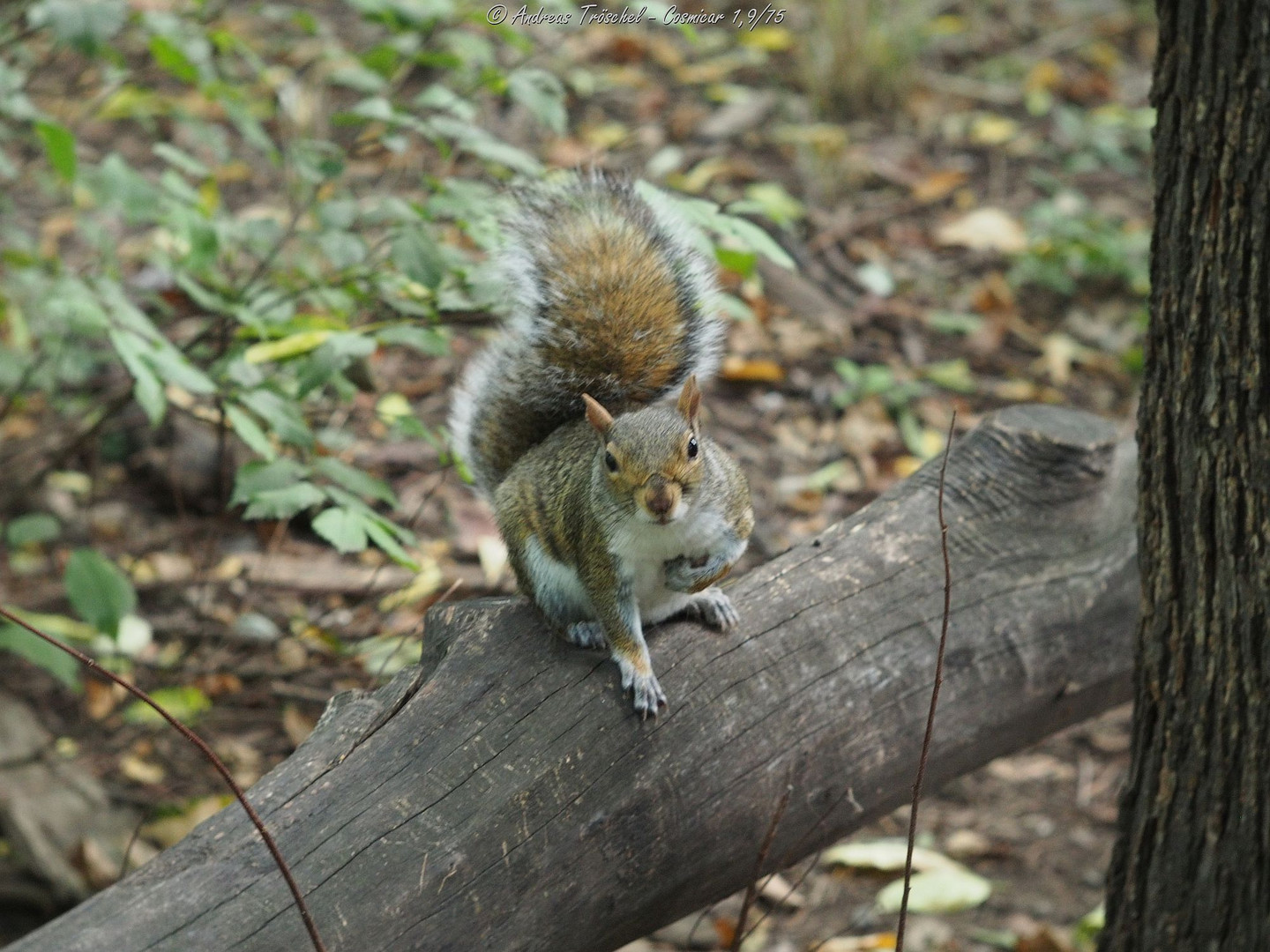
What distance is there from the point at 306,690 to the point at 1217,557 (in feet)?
5.81

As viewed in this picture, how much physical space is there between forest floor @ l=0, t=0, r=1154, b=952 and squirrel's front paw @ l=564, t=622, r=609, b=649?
387 mm

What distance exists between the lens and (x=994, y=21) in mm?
5449

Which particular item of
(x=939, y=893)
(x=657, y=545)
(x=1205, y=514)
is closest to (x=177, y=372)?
(x=657, y=545)

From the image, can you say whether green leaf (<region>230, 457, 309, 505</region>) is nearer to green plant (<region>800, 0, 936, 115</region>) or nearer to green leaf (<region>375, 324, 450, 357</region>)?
green leaf (<region>375, 324, 450, 357</region>)

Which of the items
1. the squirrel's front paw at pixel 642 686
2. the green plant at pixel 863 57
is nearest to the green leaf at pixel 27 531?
the squirrel's front paw at pixel 642 686

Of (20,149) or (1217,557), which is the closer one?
(1217,557)

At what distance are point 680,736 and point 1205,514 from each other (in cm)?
75

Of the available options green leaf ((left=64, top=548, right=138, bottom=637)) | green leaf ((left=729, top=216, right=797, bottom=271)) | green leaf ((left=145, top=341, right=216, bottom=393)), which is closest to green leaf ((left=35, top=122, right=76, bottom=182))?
green leaf ((left=145, top=341, right=216, bottom=393))

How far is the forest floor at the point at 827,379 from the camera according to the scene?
8.90 ft

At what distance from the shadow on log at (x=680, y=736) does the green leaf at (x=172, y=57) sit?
39.4 inches

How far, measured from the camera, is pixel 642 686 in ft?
5.62

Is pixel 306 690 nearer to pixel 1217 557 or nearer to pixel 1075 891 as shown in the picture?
pixel 1075 891

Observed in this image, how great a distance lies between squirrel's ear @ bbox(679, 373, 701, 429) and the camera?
5.82 ft

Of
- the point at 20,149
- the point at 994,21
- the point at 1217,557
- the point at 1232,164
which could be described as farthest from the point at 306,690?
the point at 994,21
